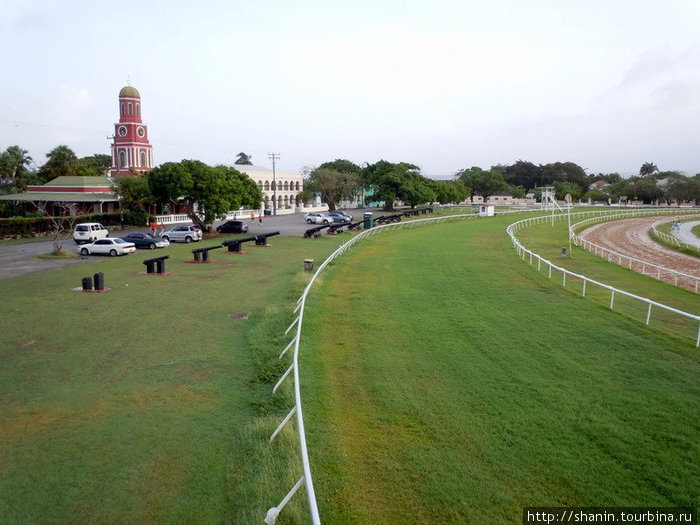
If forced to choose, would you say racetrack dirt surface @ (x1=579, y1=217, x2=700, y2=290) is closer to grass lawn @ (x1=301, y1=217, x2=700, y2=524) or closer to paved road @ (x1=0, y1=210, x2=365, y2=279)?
grass lawn @ (x1=301, y1=217, x2=700, y2=524)

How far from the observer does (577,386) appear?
31.3ft

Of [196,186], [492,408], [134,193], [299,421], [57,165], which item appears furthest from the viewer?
[57,165]

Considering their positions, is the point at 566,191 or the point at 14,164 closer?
the point at 14,164

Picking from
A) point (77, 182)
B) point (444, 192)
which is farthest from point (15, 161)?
point (444, 192)

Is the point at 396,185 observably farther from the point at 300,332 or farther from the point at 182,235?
the point at 300,332

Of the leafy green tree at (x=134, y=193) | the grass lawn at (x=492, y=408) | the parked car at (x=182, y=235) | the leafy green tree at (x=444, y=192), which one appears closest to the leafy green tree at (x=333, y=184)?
the leafy green tree at (x=444, y=192)

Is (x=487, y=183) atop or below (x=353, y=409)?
atop

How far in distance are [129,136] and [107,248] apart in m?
42.6

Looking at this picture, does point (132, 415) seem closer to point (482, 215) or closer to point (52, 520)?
point (52, 520)

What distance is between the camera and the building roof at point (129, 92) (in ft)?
231

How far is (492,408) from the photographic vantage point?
8672mm

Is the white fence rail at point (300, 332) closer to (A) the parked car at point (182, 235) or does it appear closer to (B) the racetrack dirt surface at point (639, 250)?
(B) the racetrack dirt surface at point (639, 250)

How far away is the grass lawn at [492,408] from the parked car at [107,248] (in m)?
20.2

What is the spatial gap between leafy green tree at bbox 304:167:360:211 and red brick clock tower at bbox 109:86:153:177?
2604 cm
